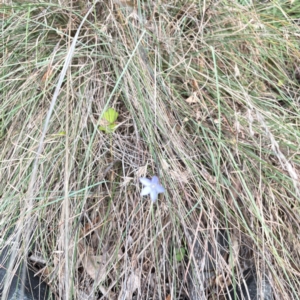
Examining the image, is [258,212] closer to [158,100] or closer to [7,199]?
[158,100]

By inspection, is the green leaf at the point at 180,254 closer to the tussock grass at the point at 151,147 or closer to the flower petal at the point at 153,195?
the tussock grass at the point at 151,147

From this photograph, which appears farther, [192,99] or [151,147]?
[192,99]

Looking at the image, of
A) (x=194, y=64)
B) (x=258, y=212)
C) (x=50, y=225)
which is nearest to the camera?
(x=258, y=212)

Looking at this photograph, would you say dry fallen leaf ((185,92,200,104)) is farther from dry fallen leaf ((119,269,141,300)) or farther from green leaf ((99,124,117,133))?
dry fallen leaf ((119,269,141,300))

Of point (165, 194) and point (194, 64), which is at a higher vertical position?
point (194, 64)

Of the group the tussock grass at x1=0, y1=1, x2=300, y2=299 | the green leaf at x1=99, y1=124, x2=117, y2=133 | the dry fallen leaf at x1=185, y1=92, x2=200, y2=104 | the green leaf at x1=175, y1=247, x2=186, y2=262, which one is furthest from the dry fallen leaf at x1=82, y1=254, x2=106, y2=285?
the dry fallen leaf at x1=185, y1=92, x2=200, y2=104

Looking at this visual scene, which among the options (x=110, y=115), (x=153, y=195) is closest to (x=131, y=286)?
(x=153, y=195)

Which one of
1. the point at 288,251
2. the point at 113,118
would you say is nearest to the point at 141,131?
the point at 113,118

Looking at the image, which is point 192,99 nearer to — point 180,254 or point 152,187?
point 152,187
